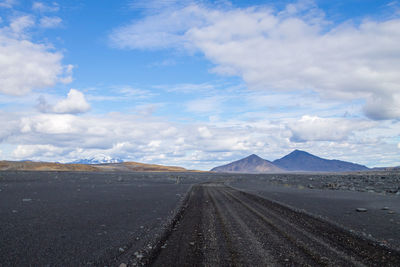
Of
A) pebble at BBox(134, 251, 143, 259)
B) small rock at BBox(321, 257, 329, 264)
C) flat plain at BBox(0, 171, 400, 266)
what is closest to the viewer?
small rock at BBox(321, 257, 329, 264)

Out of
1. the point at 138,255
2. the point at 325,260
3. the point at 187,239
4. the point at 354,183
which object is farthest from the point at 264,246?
the point at 354,183

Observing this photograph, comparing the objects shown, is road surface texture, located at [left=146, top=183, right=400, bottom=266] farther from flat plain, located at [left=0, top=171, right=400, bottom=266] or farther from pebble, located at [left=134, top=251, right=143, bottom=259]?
pebble, located at [left=134, top=251, right=143, bottom=259]

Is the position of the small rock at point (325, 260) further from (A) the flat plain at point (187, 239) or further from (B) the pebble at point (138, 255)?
(B) the pebble at point (138, 255)

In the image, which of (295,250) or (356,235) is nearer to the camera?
(295,250)

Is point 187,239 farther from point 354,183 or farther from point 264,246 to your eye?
point 354,183

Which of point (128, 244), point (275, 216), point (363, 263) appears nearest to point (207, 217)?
point (275, 216)

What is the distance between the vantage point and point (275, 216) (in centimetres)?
1480

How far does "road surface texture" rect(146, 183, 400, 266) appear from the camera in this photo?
24.3ft

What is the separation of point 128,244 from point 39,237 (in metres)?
2.92

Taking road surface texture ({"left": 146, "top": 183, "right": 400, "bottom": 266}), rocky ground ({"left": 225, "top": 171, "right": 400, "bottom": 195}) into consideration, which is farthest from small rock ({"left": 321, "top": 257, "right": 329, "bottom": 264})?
rocky ground ({"left": 225, "top": 171, "right": 400, "bottom": 195})

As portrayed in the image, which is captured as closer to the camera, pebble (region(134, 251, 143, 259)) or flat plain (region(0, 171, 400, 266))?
flat plain (region(0, 171, 400, 266))

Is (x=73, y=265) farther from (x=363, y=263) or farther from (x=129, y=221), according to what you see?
(x=363, y=263)

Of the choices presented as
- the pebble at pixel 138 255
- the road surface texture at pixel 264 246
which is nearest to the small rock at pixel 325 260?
the road surface texture at pixel 264 246

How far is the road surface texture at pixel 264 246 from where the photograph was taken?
292 inches
